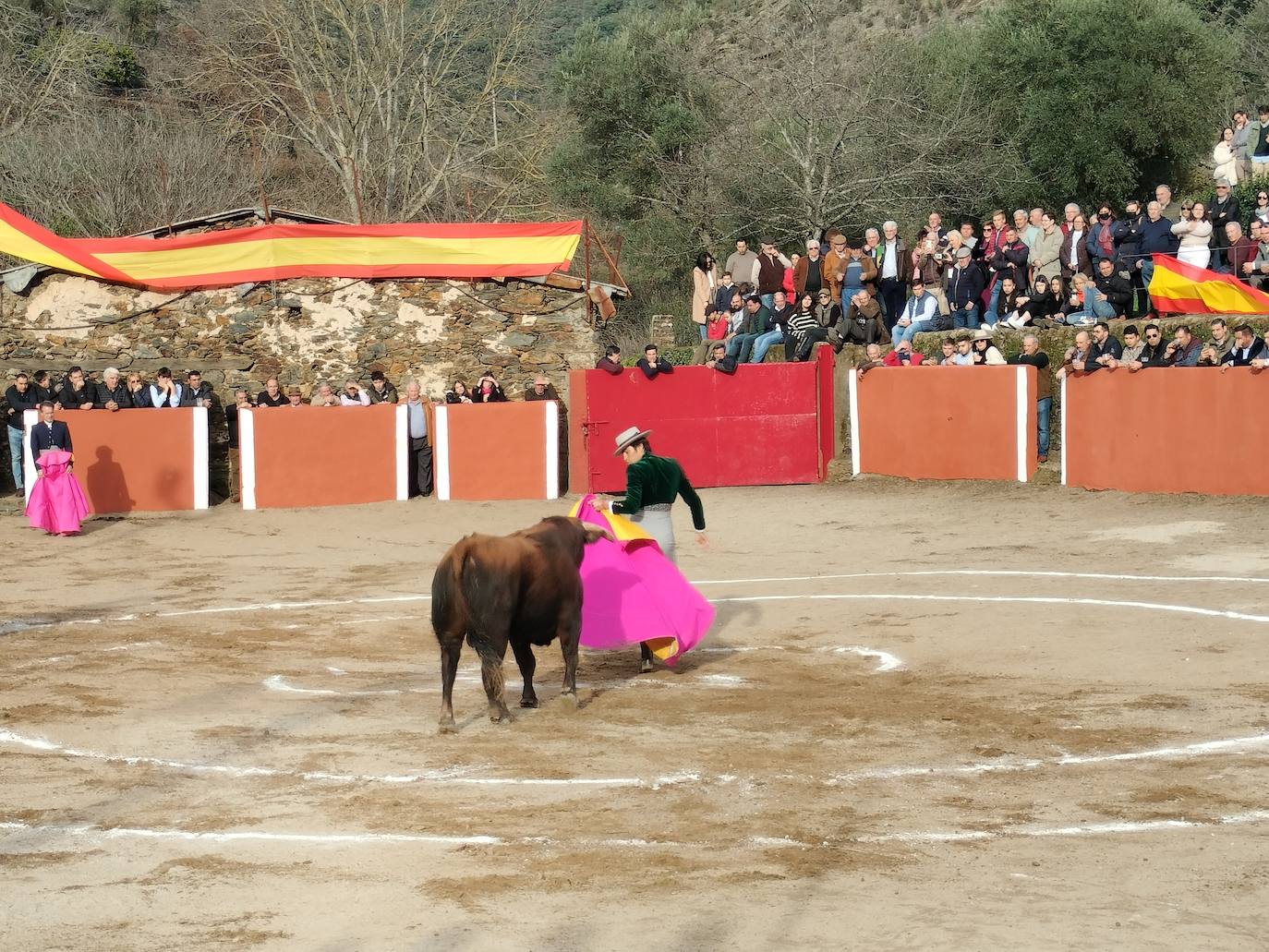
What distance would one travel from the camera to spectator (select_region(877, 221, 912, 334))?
21719mm

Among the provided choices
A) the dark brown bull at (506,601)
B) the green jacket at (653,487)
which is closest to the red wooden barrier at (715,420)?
the green jacket at (653,487)

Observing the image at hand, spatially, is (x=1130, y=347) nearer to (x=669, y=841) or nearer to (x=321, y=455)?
(x=321, y=455)

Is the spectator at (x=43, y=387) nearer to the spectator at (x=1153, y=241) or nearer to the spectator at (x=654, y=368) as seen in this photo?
the spectator at (x=654, y=368)

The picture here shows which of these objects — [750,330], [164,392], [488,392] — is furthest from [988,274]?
[164,392]

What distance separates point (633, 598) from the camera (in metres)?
10.4

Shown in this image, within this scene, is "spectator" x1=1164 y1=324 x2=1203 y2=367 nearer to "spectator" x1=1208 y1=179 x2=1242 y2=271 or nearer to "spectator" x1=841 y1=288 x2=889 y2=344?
"spectator" x1=1208 y1=179 x2=1242 y2=271

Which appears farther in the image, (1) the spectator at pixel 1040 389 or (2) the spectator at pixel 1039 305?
(2) the spectator at pixel 1039 305

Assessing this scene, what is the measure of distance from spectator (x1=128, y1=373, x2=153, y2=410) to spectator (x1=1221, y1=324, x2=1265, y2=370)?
12.6m

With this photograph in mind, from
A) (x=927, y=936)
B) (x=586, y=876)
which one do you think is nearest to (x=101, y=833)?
(x=586, y=876)

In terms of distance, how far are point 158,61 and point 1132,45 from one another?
91.5ft

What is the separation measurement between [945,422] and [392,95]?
27.4m

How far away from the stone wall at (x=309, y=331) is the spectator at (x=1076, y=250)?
255 inches

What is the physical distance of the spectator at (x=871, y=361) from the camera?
68.2ft

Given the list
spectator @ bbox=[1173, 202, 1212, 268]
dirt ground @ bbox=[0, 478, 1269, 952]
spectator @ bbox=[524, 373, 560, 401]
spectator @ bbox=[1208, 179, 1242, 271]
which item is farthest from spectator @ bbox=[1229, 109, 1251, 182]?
dirt ground @ bbox=[0, 478, 1269, 952]
